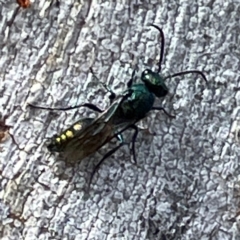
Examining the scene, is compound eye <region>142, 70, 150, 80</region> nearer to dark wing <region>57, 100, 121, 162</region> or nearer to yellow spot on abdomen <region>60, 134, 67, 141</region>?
dark wing <region>57, 100, 121, 162</region>

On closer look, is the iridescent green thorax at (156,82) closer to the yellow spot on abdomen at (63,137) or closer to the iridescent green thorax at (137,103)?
the iridescent green thorax at (137,103)

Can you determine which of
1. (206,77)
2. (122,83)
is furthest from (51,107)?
(206,77)

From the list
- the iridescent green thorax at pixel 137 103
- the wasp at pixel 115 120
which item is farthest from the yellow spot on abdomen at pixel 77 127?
the iridescent green thorax at pixel 137 103

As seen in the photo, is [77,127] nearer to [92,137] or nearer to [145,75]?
[92,137]

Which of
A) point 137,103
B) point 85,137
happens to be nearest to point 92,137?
point 85,137

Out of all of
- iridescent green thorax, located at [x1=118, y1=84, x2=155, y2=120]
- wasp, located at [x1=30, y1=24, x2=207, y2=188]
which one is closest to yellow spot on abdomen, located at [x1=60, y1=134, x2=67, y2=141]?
wasp, located at [x1=30, y1=24, x2=207, y2=188]

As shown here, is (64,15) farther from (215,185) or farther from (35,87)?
(215,185)
